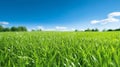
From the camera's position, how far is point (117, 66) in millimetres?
1158

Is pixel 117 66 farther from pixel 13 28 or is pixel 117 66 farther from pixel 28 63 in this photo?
pixel 13 28

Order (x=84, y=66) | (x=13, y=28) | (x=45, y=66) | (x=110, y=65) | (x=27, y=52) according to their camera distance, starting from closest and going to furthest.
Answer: (x=110, y=65), (x=45, y=66), (x=84, y=66), (x=27, y=52), (x=13, y=28)

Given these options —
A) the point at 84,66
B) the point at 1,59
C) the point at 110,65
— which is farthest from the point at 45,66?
the point at 1,59

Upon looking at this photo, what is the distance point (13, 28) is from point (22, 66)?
89.9 metres

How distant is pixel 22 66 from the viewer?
4.03ft

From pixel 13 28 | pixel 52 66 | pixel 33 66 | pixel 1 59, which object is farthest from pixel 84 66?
pixel 13 28

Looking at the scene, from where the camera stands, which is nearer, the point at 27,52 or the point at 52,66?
the point at 52,66

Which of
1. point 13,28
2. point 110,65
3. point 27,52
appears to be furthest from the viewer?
point 13,28

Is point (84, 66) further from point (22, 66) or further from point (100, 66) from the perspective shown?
point (22, 66)

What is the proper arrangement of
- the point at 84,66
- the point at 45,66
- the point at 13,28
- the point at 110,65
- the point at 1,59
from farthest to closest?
1. the point at 13,28
2. the point at 1,59
3. the point at 84,66
4. the point at 45,66
5. the point at 110,65

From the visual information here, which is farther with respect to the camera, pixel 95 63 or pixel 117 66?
pixel 95 63

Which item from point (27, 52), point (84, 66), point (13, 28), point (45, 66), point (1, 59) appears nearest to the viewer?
point (45, 66)

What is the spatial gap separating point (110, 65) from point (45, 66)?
44cm

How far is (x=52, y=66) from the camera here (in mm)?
1294
